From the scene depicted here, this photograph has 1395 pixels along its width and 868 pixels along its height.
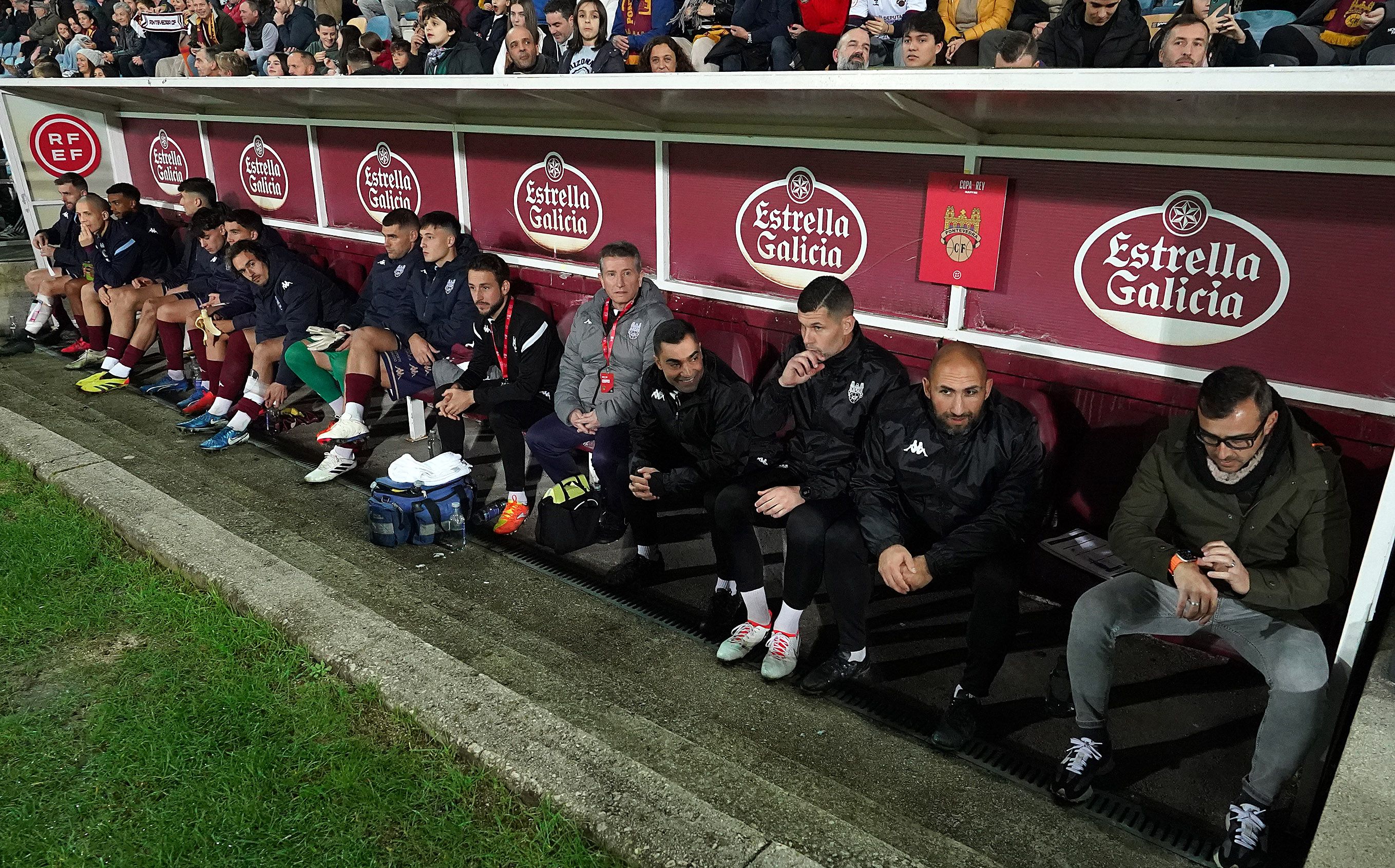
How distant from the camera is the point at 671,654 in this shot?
11.4 feet

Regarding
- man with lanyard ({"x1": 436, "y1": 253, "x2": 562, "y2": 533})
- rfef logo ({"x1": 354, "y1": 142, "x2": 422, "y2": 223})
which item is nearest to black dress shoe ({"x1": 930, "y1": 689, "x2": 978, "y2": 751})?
man with lanyard ({"x1": 436, "y1": 253, "x2": 562, "y2": 533})

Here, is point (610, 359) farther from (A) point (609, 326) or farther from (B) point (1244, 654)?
(B) point (1244, 654)

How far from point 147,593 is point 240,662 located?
0.78m

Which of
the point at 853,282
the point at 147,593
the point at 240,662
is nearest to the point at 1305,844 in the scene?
the point at 853,282

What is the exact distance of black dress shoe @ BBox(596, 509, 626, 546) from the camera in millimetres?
4352

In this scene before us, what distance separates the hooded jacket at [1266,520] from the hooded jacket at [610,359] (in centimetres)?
226

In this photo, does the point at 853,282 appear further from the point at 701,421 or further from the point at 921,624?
the point at 921,624

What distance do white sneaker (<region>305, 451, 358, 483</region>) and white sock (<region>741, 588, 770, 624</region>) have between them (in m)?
2.82

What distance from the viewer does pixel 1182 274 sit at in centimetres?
343

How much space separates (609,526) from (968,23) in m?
3.97

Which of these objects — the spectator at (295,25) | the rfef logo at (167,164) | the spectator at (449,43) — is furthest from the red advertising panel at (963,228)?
the spectator at (295,25)

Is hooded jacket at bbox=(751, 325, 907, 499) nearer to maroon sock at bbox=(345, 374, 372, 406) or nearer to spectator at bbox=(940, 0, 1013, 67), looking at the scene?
spectator at bbox=(940, 0, 1013, 67)

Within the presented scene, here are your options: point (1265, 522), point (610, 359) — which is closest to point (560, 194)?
point (610, 359)

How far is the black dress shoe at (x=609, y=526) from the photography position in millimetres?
4352
